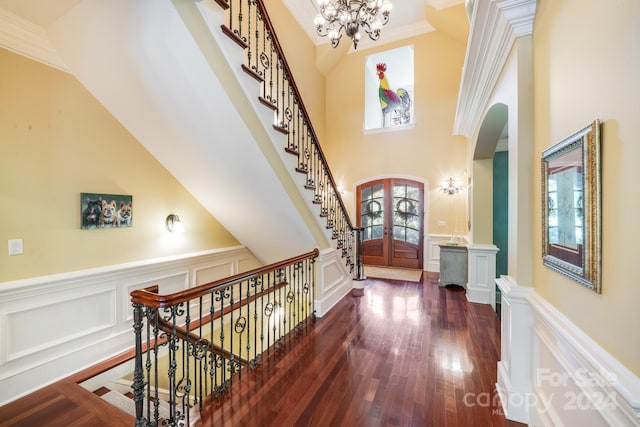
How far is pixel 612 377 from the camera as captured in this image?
98cm

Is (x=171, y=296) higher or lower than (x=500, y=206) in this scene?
lower

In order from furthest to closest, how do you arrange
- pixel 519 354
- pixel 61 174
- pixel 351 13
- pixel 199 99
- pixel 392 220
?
pixel 392 220
pixel 351 13
pixel 61 174
pixel 199 99
pixel 519 354

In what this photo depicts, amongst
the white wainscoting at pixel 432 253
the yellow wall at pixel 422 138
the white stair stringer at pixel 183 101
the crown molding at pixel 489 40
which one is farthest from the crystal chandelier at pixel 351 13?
the white wainscoting at pixel 432 253

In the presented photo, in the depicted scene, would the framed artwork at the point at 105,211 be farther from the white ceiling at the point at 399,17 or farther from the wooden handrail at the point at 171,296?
the white ceiling at the point at 399,17

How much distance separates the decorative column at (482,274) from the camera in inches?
163

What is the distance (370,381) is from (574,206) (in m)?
1.99

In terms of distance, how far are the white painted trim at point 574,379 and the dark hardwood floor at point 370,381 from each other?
1.64 ft

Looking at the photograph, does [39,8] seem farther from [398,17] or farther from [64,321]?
[398,17]

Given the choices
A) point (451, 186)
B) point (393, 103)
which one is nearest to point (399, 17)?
point (393, 103)

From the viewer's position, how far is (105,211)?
2.99 m

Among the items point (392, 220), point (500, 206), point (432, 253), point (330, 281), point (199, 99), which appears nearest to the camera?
point (199, 99)

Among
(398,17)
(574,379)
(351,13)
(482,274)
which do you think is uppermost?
(398,17)

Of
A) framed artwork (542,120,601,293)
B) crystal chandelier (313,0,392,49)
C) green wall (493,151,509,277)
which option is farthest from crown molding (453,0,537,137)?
crystal chandelier (313,0,392,49)

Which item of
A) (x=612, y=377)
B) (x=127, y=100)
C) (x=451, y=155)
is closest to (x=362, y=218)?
(x=451, y=155)
